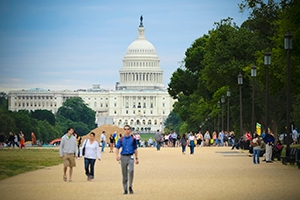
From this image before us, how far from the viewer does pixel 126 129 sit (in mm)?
23594

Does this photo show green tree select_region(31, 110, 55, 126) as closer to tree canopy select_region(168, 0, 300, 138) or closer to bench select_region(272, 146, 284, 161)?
tree canopy select_region(168, 0, 300, 138)

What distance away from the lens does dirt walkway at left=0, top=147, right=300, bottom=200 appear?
22.2 metres

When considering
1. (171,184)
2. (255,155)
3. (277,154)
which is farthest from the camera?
(277,154)

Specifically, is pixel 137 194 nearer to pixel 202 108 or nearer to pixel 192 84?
pixel 192 84

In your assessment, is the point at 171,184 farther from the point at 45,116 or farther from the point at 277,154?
the point at 45,116

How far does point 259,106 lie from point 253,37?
1214cm

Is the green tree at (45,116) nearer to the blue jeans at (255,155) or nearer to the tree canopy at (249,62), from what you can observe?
the tree canopy at (249,62)

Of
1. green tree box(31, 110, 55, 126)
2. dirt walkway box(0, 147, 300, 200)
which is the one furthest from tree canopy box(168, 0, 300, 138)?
green tree box(31, 110, 55, 126)

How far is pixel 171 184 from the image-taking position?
25.7 metres

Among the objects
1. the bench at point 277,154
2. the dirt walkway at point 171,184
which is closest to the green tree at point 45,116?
the bench at point 277,154

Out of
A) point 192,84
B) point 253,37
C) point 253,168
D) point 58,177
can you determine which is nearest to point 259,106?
point 253,37

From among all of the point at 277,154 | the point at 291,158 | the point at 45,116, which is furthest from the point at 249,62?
the point at 45,116

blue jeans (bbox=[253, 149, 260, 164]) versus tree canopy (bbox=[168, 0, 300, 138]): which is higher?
tree canopy (bbox=[168, 0, 300, 138])

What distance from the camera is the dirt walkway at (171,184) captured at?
72.7ft
